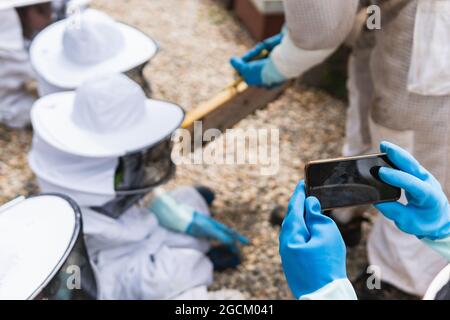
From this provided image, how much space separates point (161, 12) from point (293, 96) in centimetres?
191

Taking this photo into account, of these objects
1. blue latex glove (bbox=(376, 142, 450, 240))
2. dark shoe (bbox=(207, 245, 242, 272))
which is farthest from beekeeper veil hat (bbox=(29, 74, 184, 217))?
blue latex glove (bbox=(376, 142, 450, 240))

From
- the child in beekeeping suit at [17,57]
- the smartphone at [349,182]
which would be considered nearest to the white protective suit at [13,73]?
the child in beekeeping suit at [17,57]

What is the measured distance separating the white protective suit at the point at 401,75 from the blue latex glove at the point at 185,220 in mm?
732

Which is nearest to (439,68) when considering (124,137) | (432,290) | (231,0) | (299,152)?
(432,290)

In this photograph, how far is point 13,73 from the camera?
3.60 meters

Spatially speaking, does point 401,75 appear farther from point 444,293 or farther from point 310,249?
point 310,249

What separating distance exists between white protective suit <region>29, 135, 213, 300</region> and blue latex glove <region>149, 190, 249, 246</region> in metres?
0.06

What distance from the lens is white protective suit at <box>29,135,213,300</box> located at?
2.19 m

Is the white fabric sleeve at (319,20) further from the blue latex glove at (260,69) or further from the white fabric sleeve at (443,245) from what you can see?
the white fabric sleeve at (443,245)

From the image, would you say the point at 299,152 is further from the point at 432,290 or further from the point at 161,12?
the point at 161,12

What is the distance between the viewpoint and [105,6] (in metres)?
5.46

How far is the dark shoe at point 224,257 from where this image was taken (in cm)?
272

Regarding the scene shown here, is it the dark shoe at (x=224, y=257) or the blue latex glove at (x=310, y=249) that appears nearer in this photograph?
the blue latex glove at (x=310, y=249)

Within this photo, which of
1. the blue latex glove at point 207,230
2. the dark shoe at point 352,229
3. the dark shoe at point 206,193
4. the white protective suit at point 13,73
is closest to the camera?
the blue latex glove at point 207,230
